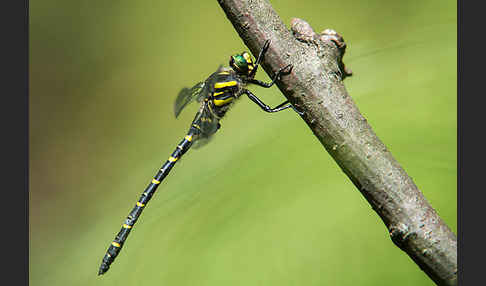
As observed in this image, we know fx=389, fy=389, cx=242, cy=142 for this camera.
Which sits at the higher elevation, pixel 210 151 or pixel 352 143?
pixel 352 143

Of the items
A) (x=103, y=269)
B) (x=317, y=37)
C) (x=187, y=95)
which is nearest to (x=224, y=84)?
(x=187, y=95)

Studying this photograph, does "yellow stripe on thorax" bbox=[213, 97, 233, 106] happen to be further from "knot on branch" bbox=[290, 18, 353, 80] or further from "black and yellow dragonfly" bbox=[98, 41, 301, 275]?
"knot on branch" bbox=[290, 18, 353, 80]

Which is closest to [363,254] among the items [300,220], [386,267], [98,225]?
[386,267]

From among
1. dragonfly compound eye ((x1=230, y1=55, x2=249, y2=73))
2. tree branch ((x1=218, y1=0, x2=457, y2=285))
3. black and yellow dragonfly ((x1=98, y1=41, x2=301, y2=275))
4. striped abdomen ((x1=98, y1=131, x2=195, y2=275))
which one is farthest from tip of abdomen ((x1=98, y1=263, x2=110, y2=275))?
tree branch ((x1=218, y1=0, x2=457, y2=285))

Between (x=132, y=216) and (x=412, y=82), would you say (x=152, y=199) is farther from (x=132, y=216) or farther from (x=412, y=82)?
(x=412, y=82)

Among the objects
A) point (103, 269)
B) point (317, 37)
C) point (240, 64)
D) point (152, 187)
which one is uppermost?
point (317, 37)

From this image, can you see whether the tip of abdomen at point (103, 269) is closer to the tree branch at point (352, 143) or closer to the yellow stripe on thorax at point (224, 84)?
the yellow stripe on thorax at point (224, 84)

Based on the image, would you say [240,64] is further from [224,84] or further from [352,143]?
[352,143]
